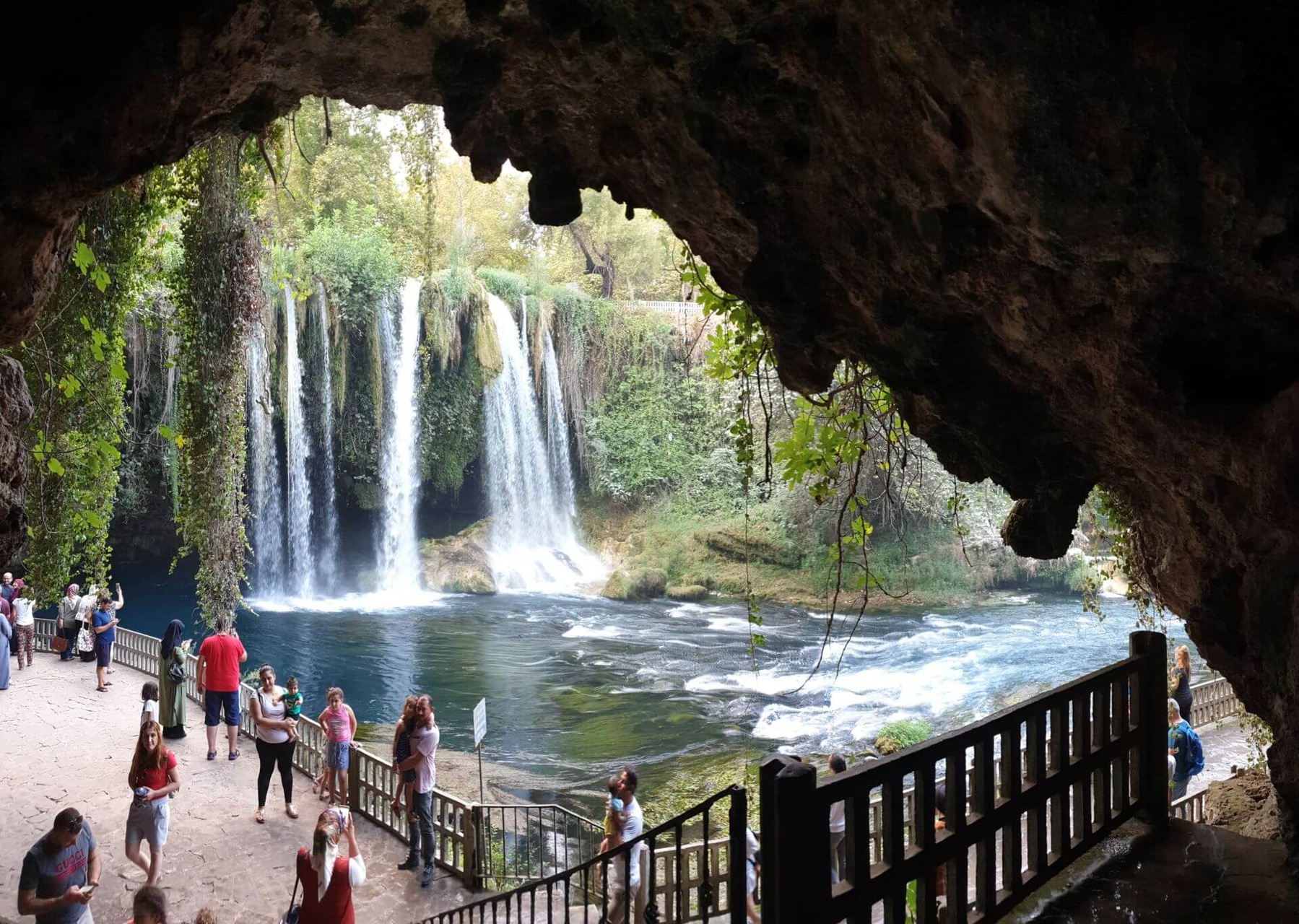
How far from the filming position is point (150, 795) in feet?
20.2

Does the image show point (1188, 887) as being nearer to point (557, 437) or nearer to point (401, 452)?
point (401, 452)

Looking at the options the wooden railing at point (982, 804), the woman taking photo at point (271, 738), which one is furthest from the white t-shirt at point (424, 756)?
the wooden railing at point (982, 804)

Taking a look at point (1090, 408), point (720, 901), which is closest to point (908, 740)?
point (720, 901)

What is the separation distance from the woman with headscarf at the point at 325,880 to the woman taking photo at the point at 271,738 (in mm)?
2364

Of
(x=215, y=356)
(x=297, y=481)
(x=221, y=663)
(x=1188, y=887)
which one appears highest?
(x=215, y=356)

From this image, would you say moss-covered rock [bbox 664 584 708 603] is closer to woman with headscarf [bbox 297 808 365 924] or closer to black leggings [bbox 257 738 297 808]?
black leggings [bbox 257 738 297 808]

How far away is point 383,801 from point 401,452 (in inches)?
553

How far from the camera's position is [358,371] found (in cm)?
1970

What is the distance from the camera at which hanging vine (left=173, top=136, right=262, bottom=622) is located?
6.66 meters

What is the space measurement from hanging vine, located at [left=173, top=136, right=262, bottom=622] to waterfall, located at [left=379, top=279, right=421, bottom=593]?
1251 cm

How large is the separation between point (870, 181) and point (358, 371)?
17.9 meters

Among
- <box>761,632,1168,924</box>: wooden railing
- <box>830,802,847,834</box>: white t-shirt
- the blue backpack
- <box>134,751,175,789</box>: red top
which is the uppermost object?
<box>761,632,1168,924</box>: wooden railing

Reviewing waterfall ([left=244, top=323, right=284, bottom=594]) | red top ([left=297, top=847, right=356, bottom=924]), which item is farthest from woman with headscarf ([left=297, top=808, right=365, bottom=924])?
waterfall ([left=244, top=323, right=284, bottom=594])

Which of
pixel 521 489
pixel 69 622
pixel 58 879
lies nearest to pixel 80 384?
pixel 58 879
